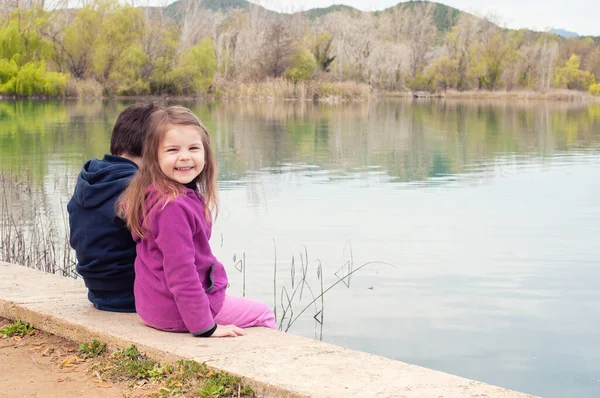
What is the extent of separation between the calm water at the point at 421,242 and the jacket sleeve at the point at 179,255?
2.26m

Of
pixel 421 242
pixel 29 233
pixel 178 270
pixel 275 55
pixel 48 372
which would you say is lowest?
pixel 421 242

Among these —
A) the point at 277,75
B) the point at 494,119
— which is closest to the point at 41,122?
the point at 494,119

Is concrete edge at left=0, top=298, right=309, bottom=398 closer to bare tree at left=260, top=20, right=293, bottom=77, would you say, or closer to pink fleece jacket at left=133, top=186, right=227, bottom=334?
pink fleece jacket at left=133, top=186, right=227, bottom=334

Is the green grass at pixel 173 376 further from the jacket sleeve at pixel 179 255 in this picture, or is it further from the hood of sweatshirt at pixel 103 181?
the hood of sweatshirt at pixel 103 181

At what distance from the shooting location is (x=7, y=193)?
1089cm

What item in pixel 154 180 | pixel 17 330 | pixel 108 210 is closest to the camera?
pixel 154 180

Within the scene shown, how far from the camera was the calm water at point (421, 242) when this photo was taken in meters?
5.59

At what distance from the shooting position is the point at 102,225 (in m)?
3.69

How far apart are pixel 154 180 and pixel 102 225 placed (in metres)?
0.41

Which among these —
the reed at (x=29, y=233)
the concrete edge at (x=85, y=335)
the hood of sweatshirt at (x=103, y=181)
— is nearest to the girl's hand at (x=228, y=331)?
the concrete edge at (x=85, y=335)

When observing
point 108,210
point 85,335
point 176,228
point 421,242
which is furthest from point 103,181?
point 421,242

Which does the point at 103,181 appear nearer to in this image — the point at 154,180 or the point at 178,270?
the point at 154,180

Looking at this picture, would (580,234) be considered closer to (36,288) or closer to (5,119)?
(36,288)

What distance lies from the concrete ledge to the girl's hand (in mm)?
45
